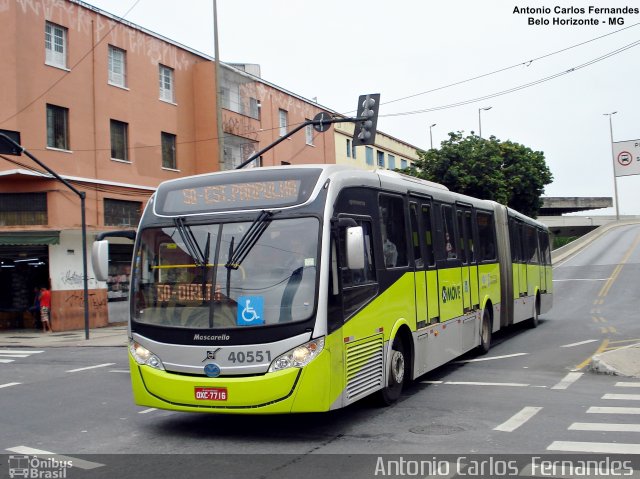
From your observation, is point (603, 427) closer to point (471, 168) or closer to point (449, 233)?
point (449, 233)

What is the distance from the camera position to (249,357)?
25.1 ft

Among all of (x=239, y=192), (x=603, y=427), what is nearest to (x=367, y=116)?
(x=239, y=192)

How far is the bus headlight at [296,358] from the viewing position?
7.58 meters

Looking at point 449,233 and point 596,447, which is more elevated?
point 449,233

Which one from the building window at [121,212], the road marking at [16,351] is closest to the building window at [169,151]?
the building window at [121,212]

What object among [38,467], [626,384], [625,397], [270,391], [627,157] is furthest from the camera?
[627,157]

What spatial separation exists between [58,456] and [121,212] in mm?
21626

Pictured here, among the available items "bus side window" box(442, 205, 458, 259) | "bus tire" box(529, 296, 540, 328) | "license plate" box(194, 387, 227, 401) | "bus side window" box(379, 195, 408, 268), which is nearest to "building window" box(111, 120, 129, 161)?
"bus tire" box(529, 296, 540, 328)

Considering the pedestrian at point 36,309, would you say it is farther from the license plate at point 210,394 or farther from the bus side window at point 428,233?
the license plate at point 210,394

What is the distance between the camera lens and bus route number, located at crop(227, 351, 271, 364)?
7.61 m

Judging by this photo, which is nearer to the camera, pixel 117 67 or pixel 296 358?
pixel 296 358

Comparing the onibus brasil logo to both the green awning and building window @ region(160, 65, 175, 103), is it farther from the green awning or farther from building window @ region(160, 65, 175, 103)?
building window @ region(160, 65, 175, 103)

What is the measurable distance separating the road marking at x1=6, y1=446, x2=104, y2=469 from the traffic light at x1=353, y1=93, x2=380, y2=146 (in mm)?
12277

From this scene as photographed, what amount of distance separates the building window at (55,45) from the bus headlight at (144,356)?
2017cm
